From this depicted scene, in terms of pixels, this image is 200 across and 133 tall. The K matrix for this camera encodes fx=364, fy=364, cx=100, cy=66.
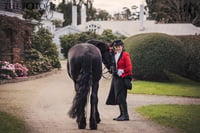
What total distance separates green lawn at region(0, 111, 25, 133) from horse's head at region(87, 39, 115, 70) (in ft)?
7.86

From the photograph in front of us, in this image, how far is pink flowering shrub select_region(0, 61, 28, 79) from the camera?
53.6ft

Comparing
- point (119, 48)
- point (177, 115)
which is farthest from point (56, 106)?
point (177, 115)

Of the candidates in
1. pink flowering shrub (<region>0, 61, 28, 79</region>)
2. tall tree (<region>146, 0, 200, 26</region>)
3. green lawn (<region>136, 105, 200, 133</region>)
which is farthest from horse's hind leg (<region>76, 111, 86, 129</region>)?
tall tree (<region>146, 0, 200, 26</region>)

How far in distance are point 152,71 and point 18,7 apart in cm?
1200

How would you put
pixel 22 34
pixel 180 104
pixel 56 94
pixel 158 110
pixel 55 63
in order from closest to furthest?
pixel 158 110 → pixel 180 104 → pixel 56 94 → pixel 22 34 → pixel 55 63

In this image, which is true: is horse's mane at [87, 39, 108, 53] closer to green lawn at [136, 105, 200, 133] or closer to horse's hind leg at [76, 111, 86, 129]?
horse's hind leg at [76, 111, 86, 129]

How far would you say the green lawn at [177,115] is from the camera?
332 inches

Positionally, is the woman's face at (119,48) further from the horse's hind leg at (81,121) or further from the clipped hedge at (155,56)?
the clipped hedge at (155,56)

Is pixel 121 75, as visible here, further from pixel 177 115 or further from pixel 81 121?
pixel 177 115

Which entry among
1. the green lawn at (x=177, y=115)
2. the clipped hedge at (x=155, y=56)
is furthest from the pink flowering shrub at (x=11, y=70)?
the green lawn at (x=177, y=115)

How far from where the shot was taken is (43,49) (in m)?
23.2

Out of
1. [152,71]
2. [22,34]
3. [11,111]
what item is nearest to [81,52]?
[11,111]

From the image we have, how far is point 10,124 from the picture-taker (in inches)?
315

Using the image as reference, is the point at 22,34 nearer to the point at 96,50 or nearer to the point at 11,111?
the point at 11,111
